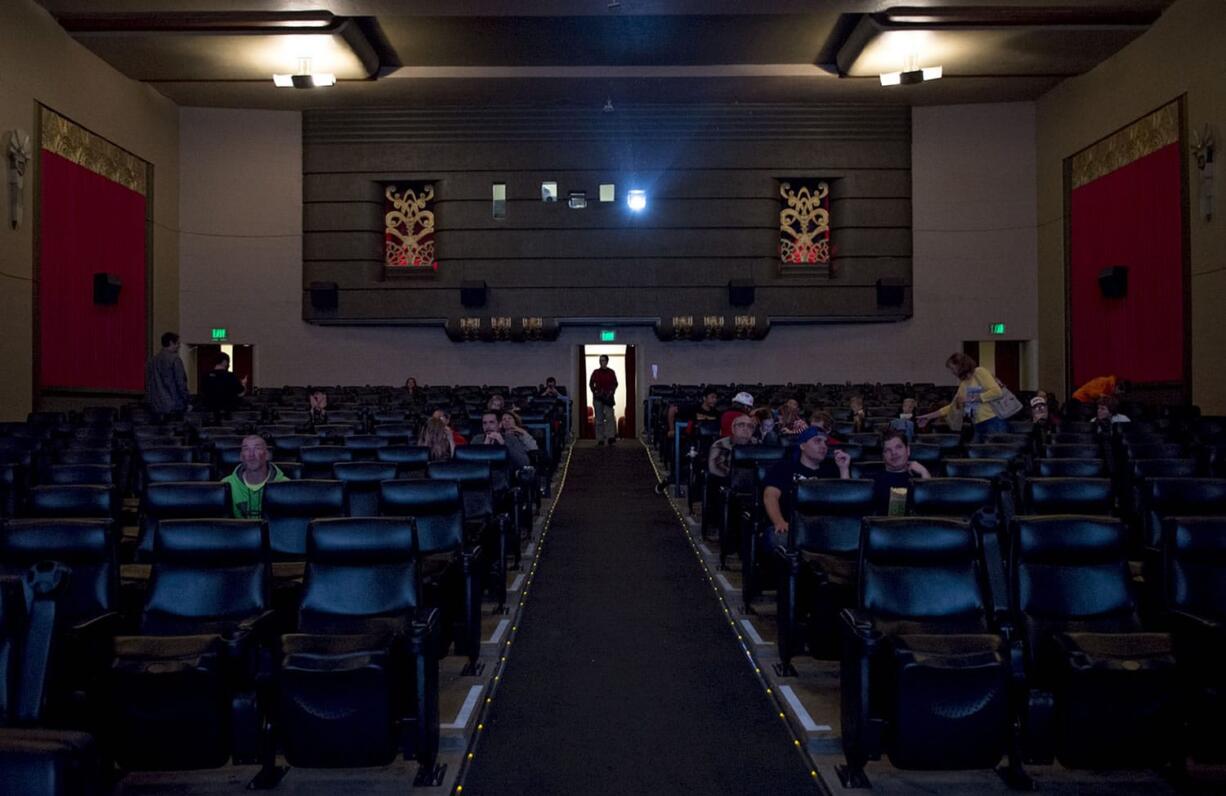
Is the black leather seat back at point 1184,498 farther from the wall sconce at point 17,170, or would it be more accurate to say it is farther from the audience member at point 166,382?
the wall sconce at point 17,170

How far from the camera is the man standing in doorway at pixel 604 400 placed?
54.8ft

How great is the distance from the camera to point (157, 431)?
969 centimetres

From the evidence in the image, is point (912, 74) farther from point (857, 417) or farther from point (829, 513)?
point (829, 513)

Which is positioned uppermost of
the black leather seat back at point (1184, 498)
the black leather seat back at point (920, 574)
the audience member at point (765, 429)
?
the audience member at point (765, 429)

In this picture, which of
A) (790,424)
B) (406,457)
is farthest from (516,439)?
(790,424)

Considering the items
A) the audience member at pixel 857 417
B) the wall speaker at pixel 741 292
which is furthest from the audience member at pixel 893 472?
the wall speaker at pixel 741 292

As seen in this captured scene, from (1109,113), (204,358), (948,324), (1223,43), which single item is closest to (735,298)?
(948,324)

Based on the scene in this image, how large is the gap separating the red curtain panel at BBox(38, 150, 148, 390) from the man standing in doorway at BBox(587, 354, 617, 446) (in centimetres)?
855

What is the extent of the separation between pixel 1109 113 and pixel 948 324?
17.4 ft

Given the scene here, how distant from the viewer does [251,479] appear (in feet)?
20.0

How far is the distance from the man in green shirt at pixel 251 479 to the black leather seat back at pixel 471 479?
1.13 meters

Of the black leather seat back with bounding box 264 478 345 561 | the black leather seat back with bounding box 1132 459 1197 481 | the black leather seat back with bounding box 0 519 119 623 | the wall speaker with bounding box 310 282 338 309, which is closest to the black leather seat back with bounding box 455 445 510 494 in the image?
the black leather seat back with bounding box 264 478 345 561

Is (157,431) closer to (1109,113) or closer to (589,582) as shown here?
(589,582)

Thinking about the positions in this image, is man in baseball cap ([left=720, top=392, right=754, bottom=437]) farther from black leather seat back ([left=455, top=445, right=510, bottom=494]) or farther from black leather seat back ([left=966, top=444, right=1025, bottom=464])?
black leather seat back ([left=455, top=445, right=510, bottom=494])
